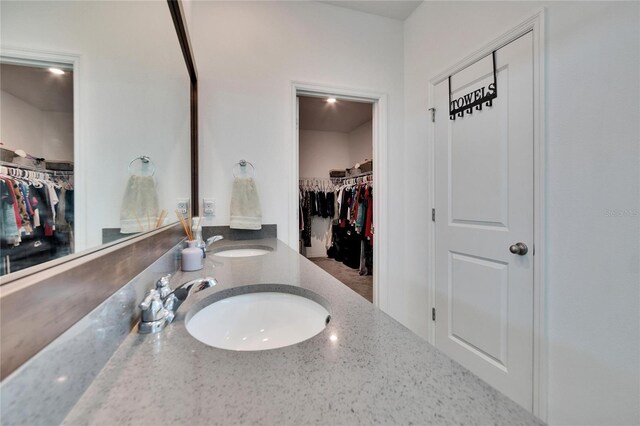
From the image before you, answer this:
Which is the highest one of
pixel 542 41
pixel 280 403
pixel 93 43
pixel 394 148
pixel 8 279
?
pixel 542 41

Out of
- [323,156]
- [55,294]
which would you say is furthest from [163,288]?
[323,156]

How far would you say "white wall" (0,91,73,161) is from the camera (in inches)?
11.2

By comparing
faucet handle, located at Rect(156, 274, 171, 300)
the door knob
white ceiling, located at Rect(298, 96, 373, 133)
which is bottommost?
the door knob

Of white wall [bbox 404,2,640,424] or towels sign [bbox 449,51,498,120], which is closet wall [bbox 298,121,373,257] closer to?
towels sign [bbox 449,51,498,120]

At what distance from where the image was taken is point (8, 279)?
0.90ft

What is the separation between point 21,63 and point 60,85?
3.2 inches

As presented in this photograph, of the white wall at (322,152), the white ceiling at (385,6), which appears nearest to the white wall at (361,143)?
the white wall at (322,152)

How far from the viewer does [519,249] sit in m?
1.28

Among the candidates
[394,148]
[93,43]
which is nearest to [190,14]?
[93,43]

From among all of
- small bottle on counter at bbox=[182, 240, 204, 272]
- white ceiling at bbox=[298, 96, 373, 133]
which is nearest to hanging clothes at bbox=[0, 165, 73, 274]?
small bottle on counter at bbox=[182, 240, 204, 272]

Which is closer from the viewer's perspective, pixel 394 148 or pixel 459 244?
pixel 459 244

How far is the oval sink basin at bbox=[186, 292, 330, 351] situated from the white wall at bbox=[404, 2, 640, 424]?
1.14 meters

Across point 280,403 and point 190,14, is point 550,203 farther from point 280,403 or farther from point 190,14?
point 190,14

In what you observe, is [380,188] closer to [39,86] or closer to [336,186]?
[39,86]
